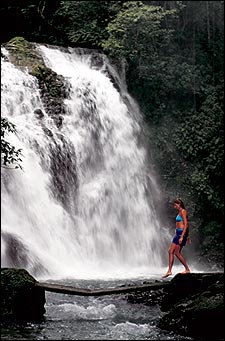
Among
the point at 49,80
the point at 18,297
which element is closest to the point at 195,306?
the point at 18,297

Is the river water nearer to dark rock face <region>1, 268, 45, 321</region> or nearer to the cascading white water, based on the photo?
dark rock face <region>1, 268, 45, 321</region>

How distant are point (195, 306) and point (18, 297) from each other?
2781mm

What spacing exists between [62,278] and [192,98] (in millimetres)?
11806

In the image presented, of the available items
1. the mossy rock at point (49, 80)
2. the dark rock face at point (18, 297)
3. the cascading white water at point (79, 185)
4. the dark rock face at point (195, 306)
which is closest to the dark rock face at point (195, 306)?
the dark rock face at point (195, 306)

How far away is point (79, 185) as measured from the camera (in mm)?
17594

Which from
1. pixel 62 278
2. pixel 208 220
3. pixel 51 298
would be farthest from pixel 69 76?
pixel 51 298

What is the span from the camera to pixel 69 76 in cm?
2070

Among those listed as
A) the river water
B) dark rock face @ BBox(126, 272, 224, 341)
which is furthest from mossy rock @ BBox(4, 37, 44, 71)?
dark rock face @ BBox(126, 272, 224, 341)

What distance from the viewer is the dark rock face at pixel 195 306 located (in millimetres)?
8758

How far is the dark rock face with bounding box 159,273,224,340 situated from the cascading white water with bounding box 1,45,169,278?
4198mm

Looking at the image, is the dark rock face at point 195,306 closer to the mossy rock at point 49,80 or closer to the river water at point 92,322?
the river water at point 92,322

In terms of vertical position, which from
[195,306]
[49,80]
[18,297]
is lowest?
[195,306]

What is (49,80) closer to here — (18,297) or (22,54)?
(22,54)

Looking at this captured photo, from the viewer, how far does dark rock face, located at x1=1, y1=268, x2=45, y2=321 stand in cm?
909
